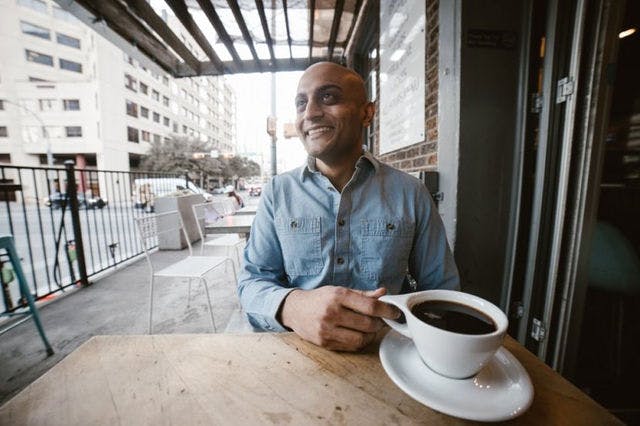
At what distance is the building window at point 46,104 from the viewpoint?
25.2 meters

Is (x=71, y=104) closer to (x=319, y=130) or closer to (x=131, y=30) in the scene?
(x=131, y=30)

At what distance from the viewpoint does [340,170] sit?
1271 millimetres

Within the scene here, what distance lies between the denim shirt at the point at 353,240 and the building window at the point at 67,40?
3713 cm

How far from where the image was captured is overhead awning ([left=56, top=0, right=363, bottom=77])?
3246 mm

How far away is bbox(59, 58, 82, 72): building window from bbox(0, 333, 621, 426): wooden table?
3658 centimetres

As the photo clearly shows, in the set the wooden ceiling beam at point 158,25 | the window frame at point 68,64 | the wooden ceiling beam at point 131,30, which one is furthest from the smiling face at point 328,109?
the window frame at point 68,64

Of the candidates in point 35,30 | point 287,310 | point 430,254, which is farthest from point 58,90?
point 430,254

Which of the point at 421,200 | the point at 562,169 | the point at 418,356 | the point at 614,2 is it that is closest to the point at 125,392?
the point at 418,356

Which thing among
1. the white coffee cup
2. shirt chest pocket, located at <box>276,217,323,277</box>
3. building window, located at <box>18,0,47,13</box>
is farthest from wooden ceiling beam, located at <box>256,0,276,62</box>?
building window, located at <box>18,0,47,13</box>

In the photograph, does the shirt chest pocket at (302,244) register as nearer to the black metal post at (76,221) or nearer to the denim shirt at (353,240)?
the denim shirt at (353,240)

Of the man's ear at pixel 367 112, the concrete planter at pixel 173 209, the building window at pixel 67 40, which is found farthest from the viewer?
the building window at pixel 67 40

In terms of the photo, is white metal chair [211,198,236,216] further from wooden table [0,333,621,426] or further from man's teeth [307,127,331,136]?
wooden table [0,333,621,426]

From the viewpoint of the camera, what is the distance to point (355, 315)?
68cm

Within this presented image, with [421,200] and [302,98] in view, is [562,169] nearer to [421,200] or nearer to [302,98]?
[421,200]
